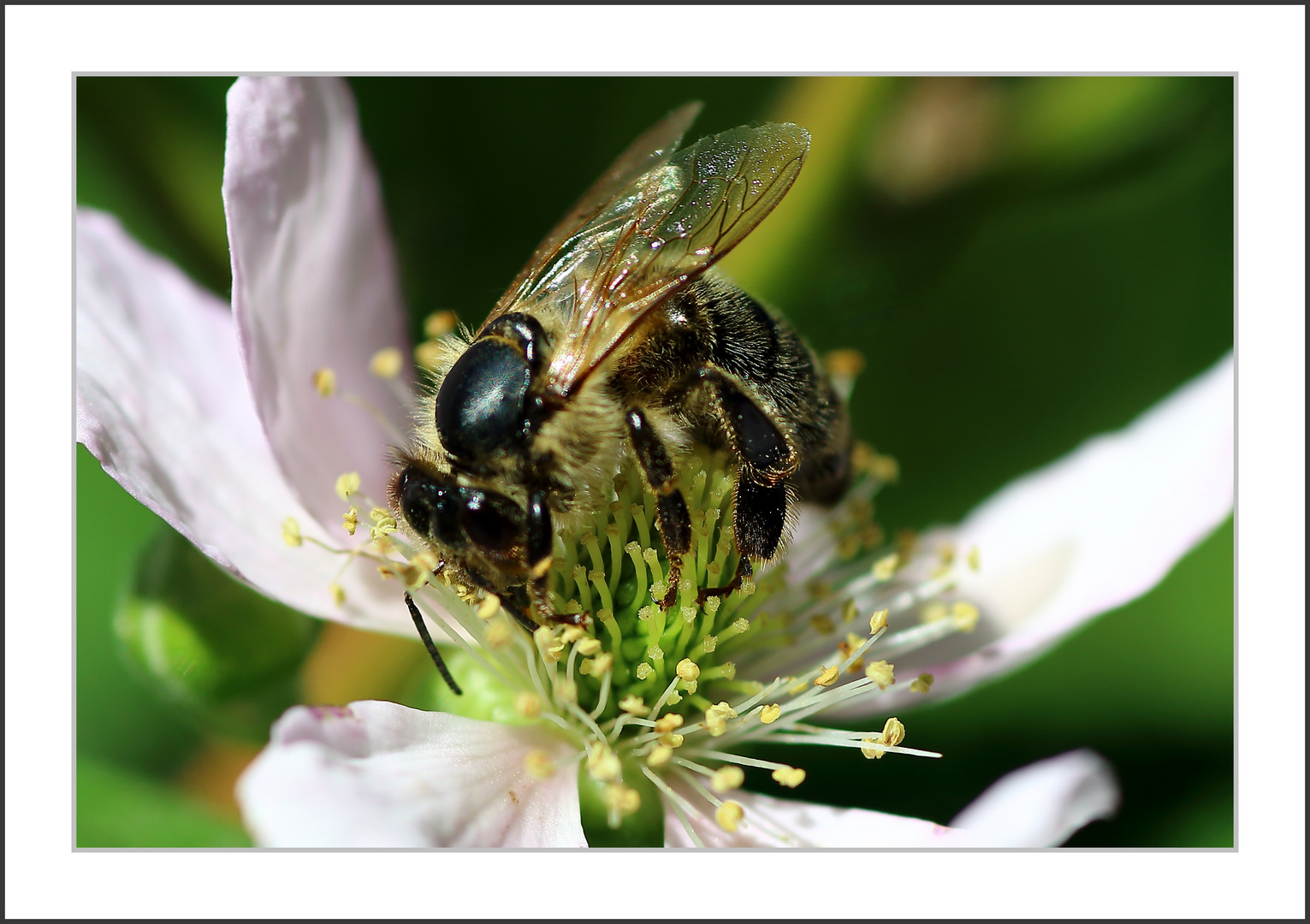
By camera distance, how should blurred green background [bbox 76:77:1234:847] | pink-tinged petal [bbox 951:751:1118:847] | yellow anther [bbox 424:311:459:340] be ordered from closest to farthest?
pink-tinged petal [bbox 951:751:1118:847]
blurred green background [bbox 76:77:1234:847]
yellow anther [bbox 424:311:459:340]

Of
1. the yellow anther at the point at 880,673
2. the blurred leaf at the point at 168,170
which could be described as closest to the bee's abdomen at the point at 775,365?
the yellow anther at the point at 880,673

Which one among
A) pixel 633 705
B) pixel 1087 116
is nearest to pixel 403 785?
pixel 633 705

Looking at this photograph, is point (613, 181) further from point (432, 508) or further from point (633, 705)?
point (633, 705)

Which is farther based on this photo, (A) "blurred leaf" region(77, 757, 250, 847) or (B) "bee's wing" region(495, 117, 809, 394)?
(A) "blurred leaf" region(77, 757, 250, 847)

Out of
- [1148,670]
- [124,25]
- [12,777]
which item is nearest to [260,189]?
[124,25]

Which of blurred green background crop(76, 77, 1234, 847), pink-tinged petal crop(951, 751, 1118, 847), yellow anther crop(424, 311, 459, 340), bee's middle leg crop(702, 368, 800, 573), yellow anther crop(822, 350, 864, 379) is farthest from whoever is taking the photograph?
yellow anther crop(822, 350, 864, 379)

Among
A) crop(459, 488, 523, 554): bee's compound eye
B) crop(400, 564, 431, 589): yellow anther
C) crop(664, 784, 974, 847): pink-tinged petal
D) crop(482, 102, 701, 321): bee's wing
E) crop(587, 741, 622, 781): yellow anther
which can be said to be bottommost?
crop(664, 784, 974, 847): pink-tinged petal

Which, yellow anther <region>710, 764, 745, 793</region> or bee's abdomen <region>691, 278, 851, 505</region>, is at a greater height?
bee's abdomen <region>691, 278, 851, 505</region>

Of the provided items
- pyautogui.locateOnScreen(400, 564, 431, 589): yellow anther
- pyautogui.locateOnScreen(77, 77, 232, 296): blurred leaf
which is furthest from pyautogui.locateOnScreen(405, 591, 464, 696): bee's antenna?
pyautogui.locateOnScreen(77, 77, 232, 296): blurred leaf

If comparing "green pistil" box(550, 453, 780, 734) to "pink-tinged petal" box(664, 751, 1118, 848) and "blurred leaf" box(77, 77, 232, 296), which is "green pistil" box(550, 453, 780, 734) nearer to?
"pink-tinged petal" box(664, 751, 1118, 848)
